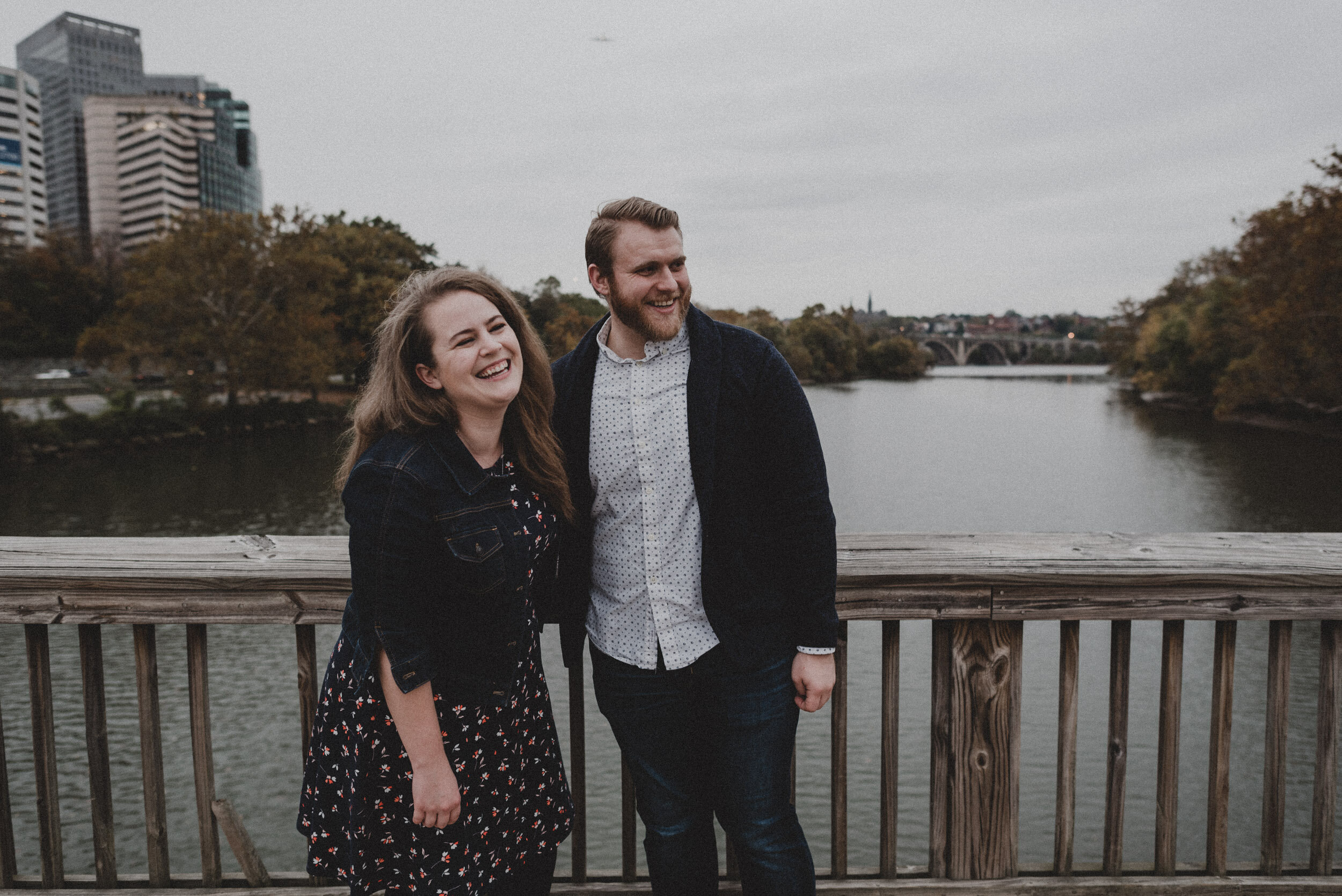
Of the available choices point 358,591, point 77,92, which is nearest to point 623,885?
point 358,591

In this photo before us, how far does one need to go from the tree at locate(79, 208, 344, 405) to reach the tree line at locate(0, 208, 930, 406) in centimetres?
4

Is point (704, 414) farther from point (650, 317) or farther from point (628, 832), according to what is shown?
point (628, 832)

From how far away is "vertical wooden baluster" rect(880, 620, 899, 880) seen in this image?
64.5 inches

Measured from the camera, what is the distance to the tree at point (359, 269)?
3431 centimetres

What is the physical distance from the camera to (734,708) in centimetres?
155

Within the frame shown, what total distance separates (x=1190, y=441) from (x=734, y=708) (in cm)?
3061

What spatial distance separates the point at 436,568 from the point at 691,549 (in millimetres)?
447

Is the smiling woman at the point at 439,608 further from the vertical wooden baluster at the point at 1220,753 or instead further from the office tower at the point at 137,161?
the office tower at the point at 137,161

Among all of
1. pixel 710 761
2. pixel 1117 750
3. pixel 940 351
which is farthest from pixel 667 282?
pixel 940 351

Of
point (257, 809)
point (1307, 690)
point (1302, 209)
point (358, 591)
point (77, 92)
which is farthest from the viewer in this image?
point (77, 92)

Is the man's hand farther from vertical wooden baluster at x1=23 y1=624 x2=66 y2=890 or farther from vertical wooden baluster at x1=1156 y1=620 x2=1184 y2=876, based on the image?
vertical wooden baluster at x1=23 y1=624 x2=66 y2=890

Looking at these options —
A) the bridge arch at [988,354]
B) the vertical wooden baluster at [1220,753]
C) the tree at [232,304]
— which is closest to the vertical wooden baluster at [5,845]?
the vertical wooden baluster at [1220,753]

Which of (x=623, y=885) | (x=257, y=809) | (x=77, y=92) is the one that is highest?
(x=77, y=92)

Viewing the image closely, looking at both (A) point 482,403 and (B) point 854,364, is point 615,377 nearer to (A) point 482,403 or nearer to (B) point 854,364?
(A) point 482,403
